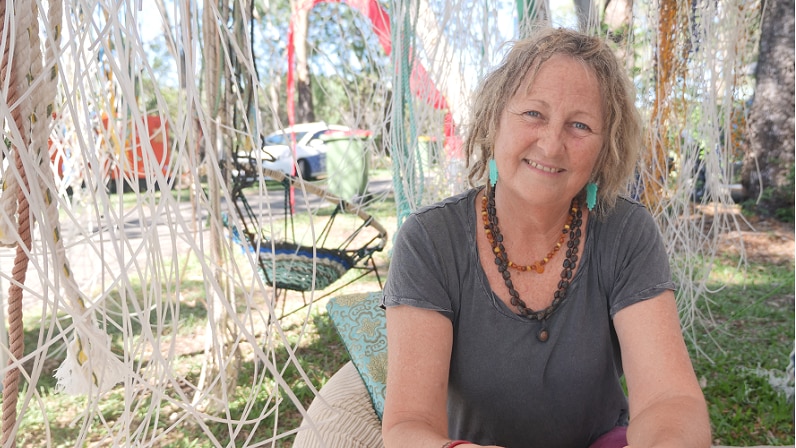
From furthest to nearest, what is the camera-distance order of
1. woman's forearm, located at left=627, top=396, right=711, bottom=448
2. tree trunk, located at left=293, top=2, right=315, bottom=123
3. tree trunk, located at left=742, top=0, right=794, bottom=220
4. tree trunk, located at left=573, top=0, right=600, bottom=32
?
tree trunk, located at left=293, top=2, right=315, bottom=123 → tree trunk, located at left=742, top=0, right=794, bottom=220 → tree trunk, located at left=573, top=0, right=600, bottom=32 → woman's forearm, located at left=627, top=396, right=711, bottom=448

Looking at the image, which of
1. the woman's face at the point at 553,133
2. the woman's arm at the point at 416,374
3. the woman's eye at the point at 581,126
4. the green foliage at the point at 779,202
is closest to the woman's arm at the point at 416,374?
the woman's arm at the point at 416,374

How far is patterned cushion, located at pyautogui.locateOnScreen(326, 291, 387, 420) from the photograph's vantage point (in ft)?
4.93

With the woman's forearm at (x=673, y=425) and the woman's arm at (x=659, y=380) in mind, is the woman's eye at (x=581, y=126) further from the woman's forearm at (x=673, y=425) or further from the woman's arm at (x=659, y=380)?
the woman's forearm at (x=673, y=425)

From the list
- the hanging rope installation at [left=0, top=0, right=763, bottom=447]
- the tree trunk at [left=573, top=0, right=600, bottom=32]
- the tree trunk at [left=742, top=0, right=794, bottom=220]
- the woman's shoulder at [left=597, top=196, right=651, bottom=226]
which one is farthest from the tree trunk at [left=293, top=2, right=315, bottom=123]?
the woman's shoulder at [left=597, top=196, right=651, bottom=226]

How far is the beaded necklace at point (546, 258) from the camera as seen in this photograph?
4.32 ft

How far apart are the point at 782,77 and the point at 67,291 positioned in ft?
22.1

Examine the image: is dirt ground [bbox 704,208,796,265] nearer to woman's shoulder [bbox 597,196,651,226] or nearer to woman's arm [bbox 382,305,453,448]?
woman's shoulder [bbox 597,196,651,226]

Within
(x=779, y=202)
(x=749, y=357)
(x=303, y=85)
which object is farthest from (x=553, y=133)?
(x=303, y=85)

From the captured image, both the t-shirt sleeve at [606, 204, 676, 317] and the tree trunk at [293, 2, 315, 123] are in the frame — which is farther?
the tree trunk at [293, 2, 315, 123]

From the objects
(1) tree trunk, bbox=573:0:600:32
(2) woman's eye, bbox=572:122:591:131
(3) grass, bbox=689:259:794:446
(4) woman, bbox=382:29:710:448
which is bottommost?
(3) grass, bbox=689:259:794:446

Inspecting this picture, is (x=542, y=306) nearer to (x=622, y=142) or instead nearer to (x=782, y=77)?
(x=622, y=142)

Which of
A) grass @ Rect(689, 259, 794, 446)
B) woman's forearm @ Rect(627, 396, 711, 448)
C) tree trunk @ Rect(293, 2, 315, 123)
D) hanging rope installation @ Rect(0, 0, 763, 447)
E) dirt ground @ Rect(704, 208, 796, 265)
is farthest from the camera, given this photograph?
tree trunk @ Rect(293, 2, 315, 123)

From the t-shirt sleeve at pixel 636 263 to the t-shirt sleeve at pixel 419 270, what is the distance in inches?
14.5

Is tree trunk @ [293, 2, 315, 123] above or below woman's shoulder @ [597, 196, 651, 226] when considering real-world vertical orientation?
above
